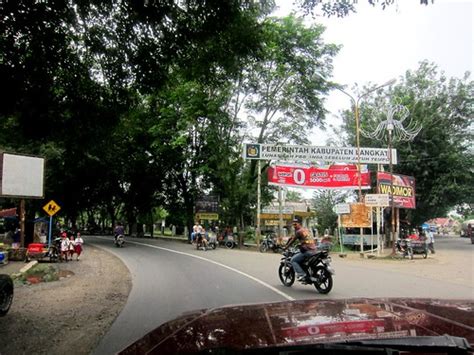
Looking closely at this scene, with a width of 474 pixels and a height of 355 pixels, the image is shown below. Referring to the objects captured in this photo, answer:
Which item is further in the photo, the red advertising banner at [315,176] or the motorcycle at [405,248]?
the red advertising banner at [315,176]

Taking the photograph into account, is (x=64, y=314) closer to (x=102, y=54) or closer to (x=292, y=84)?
(x=102, y=54)

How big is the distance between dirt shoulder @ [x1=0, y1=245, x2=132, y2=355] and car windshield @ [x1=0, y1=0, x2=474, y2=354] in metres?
0.06

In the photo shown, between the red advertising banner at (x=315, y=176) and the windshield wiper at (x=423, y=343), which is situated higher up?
the red advertising banner at (x=315, y=176)

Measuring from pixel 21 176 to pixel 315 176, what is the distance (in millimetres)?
16563

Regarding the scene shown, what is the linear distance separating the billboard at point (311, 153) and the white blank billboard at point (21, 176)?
1212 centimetres

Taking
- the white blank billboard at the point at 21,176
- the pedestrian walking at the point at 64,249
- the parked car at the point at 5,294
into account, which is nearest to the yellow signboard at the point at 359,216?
the pedestrian walking at the point at 64,249

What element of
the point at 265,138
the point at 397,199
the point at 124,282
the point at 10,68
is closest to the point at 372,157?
the point at 397,199

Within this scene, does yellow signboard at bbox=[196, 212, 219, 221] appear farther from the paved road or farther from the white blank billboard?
the white blank billboard

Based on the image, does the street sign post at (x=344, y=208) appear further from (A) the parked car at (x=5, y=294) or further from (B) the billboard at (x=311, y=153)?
(A) the parked car at (x=5, y=294)

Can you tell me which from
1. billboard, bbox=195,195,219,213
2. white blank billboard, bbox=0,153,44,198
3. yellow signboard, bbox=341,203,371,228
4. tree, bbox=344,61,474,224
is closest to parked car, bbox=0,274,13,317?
white blank billboard, bbox=0,153,44,198

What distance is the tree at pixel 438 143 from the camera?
33281 mm

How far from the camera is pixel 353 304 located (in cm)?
346

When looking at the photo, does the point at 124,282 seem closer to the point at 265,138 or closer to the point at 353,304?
the point at 353,304

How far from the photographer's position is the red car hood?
2.26 metres
